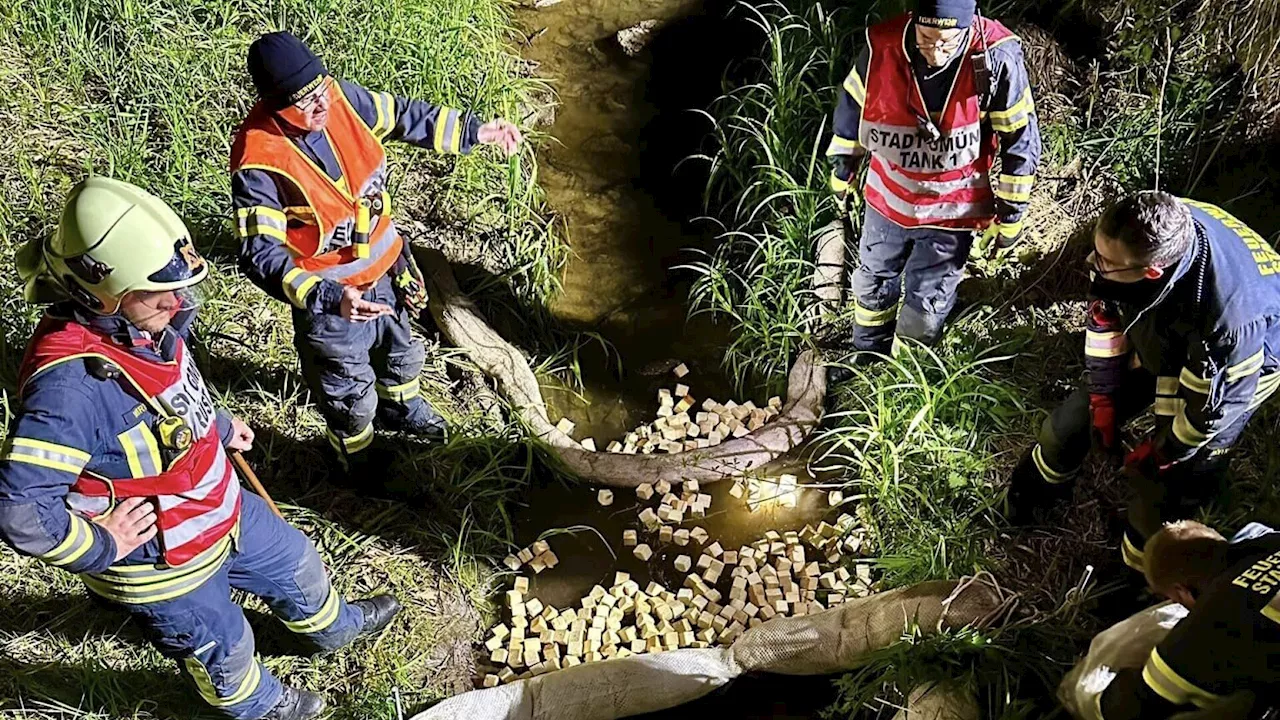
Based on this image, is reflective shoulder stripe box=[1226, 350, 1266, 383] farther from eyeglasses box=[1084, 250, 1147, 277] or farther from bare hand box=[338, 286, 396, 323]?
bare hand box=[338, 286, 396, 323]

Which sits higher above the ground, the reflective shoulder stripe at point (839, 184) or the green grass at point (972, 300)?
the reflective shoulder stripe at point (839, 184)

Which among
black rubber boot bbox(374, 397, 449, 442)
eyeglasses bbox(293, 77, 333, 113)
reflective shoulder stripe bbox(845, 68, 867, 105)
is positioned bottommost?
black rubber boot bbox(374, 397, 449, 442)

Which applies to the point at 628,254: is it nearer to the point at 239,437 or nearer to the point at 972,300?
the point at 972,300

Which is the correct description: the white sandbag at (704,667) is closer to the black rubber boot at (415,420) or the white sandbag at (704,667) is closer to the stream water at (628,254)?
the stream water at (628,254)

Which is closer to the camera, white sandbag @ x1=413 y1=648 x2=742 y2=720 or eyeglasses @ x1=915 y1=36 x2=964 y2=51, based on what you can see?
eyeglasses @ x1=915 y1=36 x2=964 y2=51

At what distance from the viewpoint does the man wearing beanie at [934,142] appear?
3.01 meters

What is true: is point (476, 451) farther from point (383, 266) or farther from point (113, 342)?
point (113, 342)

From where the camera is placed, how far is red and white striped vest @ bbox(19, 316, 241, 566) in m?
2.22

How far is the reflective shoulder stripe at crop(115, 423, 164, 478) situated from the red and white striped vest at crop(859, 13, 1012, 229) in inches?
94.7

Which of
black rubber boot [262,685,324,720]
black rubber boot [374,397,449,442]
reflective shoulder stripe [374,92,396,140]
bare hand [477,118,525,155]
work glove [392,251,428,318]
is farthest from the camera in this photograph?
black rubber boot [374,397,449,442]

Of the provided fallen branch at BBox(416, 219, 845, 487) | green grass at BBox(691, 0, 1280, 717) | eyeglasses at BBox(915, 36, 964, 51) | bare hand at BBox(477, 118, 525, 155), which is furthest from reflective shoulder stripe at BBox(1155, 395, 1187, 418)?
bare hand at BBox(477, 118, 525, 155)

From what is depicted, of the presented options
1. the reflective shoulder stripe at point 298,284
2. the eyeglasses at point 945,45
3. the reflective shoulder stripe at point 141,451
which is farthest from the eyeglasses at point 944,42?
the reflective shoulder stripe at point 141,451

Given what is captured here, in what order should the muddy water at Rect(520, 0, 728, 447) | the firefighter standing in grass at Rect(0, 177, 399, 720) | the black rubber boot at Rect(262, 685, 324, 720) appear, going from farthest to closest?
the muddy water at Rect(520, 0, 728, 447)
the black rubber boot at Rect(262, 685, 324, 720)
the firefighter standing in grass at Rect(0, 177, 399, 720)

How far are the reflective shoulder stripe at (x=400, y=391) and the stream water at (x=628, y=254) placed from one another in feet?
2.25
